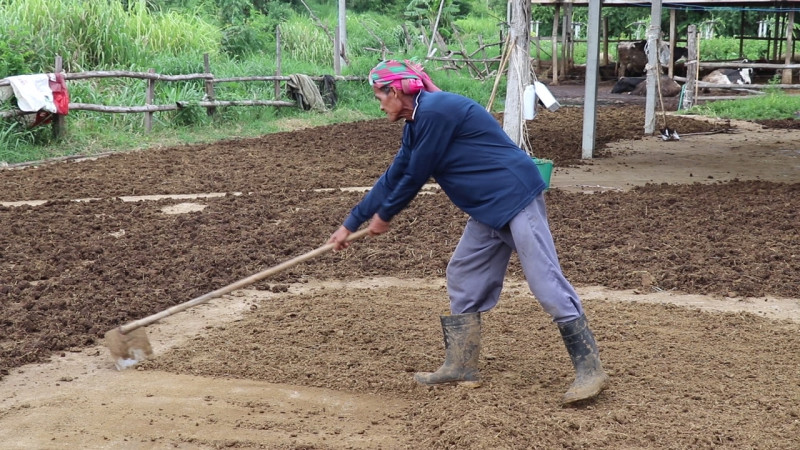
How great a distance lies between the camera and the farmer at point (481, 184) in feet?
12.8

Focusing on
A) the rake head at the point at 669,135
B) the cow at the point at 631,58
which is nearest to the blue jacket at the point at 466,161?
the rake head at the point at 669,135

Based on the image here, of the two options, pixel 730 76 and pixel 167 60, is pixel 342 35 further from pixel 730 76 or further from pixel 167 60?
pixel 730 76

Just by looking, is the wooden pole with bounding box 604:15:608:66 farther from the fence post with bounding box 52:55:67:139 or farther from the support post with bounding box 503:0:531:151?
the fence post with bounding box 52:55:67:139

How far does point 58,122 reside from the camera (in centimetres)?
1227

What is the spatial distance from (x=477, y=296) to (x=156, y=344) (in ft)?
6.52

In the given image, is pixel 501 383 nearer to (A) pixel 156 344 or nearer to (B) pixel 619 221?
(A) pixel 156 344

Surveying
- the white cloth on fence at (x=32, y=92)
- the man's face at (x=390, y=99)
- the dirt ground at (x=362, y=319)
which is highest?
the man's face at (x=390, y=99)

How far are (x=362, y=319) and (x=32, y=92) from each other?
26.3 feet

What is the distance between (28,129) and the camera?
12.0m

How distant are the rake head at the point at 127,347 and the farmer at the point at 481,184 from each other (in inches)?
57.1

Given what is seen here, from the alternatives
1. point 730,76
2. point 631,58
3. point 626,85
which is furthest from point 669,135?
point 631,58

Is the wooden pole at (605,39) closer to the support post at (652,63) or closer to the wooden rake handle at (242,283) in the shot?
the support post at (652,63)

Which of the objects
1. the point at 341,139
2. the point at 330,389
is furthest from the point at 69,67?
the point at 330,389

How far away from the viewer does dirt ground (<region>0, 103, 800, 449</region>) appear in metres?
3.87
